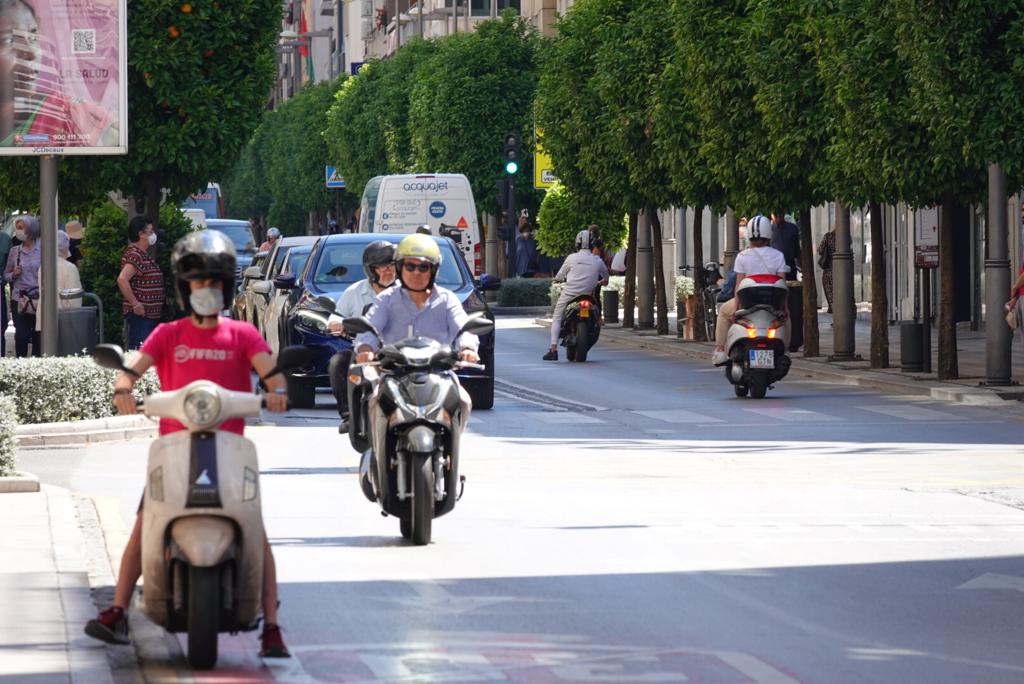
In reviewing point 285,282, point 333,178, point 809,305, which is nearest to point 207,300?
point 285,282

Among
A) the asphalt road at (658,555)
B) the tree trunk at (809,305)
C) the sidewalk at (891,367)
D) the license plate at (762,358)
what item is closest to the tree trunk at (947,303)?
the sidewalk at (891,367)

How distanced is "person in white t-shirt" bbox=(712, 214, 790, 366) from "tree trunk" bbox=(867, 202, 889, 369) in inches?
134

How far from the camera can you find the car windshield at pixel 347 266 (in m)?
22.3

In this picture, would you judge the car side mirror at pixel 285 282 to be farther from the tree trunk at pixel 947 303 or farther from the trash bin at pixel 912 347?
the trash bin at pixel 912 347

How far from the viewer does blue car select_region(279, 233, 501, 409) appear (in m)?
21.5

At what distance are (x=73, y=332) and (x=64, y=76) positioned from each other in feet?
8.49

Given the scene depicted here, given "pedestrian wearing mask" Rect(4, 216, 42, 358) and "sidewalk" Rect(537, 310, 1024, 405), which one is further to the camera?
"pedestrian wearing mask" Rect(4, 216, 42, 358)

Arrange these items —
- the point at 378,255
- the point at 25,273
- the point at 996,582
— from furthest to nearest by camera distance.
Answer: the point at 25,273
the point at 378,255
the point at 996,582

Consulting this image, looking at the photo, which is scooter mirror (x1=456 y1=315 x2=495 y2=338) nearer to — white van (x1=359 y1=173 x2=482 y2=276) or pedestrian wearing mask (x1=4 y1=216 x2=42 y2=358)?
pedestrian wearing mask (x1=4 y1=216 x2=42 y2=358)

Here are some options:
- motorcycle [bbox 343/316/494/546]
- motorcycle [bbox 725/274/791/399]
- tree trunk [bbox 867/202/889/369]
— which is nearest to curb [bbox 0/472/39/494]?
motorcycle [bbox 343/316/494/546]

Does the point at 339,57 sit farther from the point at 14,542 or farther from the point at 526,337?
the point at 14,542

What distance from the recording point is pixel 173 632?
798cm

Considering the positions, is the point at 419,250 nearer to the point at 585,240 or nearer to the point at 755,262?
the point at 755,262

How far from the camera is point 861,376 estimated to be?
84.1 feet
